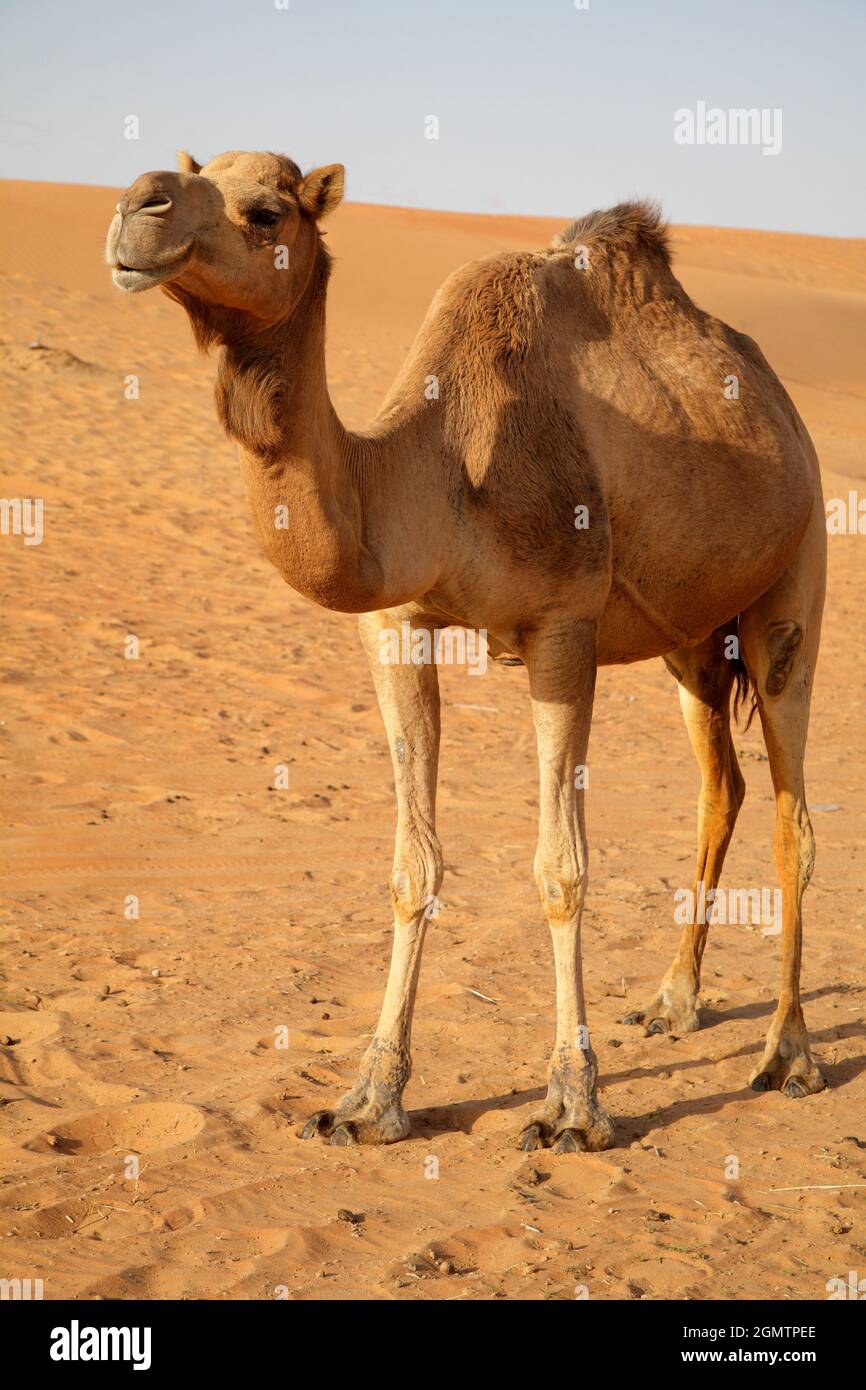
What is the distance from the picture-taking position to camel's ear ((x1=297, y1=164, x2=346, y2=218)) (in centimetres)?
415

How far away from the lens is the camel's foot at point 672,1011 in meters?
6.38

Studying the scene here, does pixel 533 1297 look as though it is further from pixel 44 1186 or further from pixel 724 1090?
pixel 724 1090

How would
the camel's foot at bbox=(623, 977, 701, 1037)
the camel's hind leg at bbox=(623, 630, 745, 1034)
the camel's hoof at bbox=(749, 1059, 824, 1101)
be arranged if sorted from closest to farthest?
the camel's hoof at bbox=(749, 1059, 824, 1101), the camel's foot at bbox=(623, 977, 701, 1037), the camel's hind leg at bbox=(623, 630, 745, 1034)

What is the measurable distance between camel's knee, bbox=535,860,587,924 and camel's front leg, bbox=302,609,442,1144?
0.41 m

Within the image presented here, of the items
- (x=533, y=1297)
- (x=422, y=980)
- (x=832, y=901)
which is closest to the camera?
(x=533, y=1297)

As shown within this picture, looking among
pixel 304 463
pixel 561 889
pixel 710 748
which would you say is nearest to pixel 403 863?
pixel 561 889

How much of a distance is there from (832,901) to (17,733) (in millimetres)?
5526

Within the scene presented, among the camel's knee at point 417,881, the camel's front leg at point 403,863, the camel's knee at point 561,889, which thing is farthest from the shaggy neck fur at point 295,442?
the camel's knee at point 561,889

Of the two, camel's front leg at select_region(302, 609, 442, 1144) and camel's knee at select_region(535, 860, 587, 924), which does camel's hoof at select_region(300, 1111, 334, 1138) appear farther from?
camel's knee at select_region(535, 860, 587, 924)

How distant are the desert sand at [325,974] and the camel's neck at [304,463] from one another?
2.01 meters

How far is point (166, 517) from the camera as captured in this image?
16.5 m

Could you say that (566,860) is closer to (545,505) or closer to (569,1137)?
(569,1137)

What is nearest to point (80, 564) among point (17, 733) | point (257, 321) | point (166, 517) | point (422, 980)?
point (166, 517)

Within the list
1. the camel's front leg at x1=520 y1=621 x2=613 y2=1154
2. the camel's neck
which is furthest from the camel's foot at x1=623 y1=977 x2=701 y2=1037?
the camel's neck
